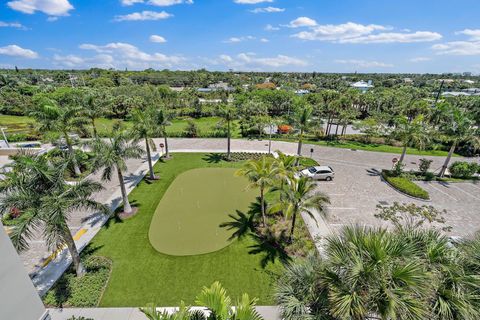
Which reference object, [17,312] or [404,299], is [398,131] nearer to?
[404,299]

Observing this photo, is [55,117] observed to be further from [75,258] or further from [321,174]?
[321,174]

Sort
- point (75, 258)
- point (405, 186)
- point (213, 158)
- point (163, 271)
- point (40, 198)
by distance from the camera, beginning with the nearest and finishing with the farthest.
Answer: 1. point (40, 198)
2. point (75, 258)
3. point (163, 271)
4. point (405, 186)
5. point (213, 158)

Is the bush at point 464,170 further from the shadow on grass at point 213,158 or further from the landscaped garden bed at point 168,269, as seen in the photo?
the shadow on grass at point 213,158

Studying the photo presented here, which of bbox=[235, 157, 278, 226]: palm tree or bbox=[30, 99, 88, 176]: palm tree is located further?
bbox=[30, 99, 88, 176]: palm tree

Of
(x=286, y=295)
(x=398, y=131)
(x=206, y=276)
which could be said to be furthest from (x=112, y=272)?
(x=398, y=131)

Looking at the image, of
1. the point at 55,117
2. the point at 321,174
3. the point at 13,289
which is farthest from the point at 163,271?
the point at 321,174

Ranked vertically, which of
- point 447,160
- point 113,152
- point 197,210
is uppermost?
point 113,152

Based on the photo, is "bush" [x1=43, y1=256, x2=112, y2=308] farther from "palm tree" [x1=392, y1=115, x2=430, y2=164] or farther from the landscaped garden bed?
"palm tree" [x1=392, y1=115, x2=430, y2=164]

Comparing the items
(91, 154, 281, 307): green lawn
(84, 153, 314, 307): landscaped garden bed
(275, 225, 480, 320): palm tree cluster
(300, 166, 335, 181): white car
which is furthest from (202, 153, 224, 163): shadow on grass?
(275, 225, 480, 320): palm tree cluster
